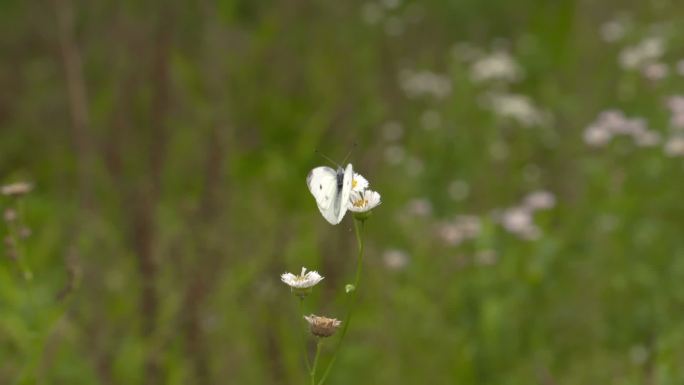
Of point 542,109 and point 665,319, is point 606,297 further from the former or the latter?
point 542,109

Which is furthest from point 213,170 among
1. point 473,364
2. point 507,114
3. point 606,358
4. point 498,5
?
point 498,5

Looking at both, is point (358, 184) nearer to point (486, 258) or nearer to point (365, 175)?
point (365, 175)

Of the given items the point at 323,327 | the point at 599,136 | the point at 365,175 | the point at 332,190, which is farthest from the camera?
the point at 599,136

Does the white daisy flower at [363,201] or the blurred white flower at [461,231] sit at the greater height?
the blurred white flower at [461,231]

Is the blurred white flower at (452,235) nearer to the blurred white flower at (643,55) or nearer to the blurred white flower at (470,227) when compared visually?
the blurred white flower at (470,227)

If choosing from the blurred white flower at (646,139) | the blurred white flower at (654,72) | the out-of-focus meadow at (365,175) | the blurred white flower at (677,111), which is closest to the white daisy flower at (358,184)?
the out-of-focus meadow at (365,175)

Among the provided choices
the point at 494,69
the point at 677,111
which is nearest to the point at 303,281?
the point at 677,111

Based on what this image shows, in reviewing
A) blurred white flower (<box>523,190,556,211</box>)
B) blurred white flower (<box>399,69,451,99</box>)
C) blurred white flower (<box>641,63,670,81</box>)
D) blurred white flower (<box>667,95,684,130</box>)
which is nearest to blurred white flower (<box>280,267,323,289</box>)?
blurred white flower (<box>523,190,556,211</box>)
